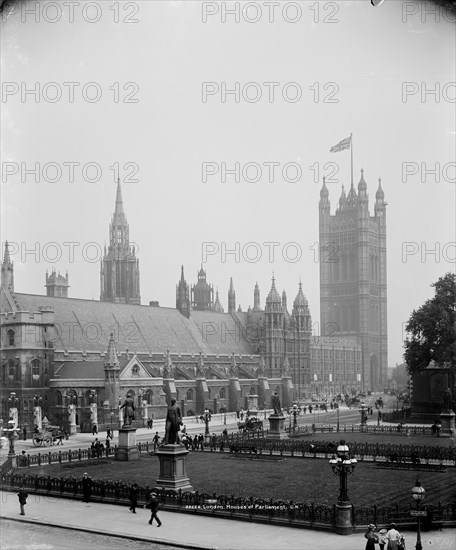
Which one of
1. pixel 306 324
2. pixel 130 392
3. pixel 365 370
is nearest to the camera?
pixel 130 392

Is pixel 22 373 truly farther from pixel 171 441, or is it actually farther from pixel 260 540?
pixel 260 540

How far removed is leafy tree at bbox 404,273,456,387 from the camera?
216 ft

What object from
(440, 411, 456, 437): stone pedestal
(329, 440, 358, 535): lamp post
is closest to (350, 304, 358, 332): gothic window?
(440, 411, 456, 437): stone pedestal

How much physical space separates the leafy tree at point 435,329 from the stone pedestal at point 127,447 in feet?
108

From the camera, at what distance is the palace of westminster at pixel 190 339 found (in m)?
63.0

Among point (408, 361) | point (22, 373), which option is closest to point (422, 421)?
point (408, 361)

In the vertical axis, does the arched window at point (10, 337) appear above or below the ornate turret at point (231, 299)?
below

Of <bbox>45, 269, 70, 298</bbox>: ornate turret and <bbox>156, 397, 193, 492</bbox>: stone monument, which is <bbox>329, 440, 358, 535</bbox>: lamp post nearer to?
<bbox>156, 397, 193, 492</bbox>: stone monument

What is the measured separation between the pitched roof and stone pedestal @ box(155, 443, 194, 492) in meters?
38.9

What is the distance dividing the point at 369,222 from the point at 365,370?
88.8 feet

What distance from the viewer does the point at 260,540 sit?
22.5 meters

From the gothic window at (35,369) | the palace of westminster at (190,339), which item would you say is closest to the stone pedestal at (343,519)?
the palace of westminster at (190,339)

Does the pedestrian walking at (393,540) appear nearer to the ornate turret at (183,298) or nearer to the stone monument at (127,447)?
the stone monument at (127,447)

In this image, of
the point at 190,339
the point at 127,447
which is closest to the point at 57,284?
the point at 190,339
